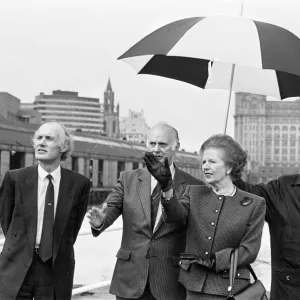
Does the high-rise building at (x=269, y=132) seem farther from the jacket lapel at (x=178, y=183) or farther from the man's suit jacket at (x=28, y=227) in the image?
the man's suit jacket at (x=28, y=227)

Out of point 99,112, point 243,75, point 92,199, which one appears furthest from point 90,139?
point 99,112

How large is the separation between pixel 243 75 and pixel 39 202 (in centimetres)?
209

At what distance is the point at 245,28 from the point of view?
148 inches

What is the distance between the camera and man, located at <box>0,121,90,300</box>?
3.26m

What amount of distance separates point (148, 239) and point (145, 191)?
27 centimetres

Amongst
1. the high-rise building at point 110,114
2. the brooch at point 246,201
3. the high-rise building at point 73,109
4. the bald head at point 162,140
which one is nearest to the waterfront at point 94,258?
the bald head at point 162,140

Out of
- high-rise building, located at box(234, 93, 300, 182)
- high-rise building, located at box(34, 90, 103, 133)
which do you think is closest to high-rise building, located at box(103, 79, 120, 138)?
high-rise building, located at box(34, 90, 103, 133)

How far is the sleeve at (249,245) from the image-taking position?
9.34 ft

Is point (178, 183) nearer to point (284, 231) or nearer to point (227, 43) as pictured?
point (284, 231)

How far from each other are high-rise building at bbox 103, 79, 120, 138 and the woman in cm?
15272

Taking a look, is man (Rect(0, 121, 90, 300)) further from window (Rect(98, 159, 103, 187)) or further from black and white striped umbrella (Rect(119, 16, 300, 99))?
window (Rect(98, 159, 103, 187))

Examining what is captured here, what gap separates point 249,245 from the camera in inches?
113

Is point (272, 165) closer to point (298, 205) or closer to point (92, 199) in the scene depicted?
point (92, 199)

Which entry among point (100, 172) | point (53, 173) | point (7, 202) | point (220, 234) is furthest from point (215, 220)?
point (100, 172)
